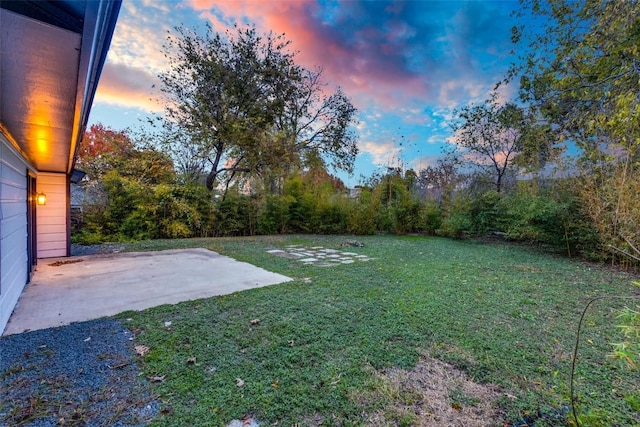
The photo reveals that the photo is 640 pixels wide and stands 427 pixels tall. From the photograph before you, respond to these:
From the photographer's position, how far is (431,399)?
1.59m

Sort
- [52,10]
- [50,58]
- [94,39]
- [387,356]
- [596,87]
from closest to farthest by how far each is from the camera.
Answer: [52,10] → [94,39] → [50,58] → [387,356] → [596,87]

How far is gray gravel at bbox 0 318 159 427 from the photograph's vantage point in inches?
55.2

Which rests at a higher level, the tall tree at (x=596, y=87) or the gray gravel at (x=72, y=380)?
the tall tree at (x=596, y=87)

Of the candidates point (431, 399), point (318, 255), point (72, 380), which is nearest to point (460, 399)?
point (431, 399)

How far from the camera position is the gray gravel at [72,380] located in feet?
4.60

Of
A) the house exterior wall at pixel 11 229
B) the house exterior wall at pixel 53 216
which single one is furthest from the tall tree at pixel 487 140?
the house exterior wall at pixel 53 216

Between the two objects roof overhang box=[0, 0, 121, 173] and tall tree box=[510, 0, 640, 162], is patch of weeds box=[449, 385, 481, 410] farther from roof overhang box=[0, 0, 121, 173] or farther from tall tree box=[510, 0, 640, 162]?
tall tree box=[510, 0, 640, 162]

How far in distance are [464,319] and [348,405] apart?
1734mm

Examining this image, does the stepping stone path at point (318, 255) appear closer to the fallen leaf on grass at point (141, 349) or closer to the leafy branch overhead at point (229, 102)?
the fallen leaf on grass at point (141, 349)

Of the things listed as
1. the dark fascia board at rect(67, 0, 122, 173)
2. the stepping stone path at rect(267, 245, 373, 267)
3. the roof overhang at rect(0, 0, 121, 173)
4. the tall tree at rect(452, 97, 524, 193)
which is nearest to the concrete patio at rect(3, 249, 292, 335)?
the stepping stone path at rect(267, 245, 373, 267)

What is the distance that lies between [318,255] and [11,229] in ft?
15.0

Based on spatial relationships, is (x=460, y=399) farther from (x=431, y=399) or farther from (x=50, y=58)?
(x=50, y=58)

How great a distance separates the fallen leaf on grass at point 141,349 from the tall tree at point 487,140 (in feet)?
37.5

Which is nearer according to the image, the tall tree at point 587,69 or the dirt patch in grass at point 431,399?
the dirt patch in grass at point 431,399
